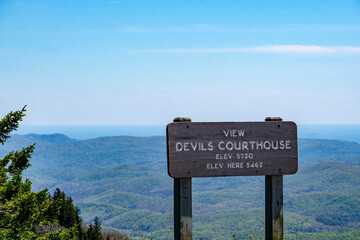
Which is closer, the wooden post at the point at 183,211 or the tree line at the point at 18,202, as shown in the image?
the wooden post at the point at 183,211

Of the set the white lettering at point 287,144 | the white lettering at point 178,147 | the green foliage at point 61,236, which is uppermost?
the white lettering at point 287,144

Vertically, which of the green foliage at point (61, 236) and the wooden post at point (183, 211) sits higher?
the wooden post at point (183, 211)

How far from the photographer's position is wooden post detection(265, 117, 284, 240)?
673 centimetres

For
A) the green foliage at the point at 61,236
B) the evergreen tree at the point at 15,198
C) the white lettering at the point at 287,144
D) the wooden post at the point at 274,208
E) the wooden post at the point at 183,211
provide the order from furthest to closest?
the green foliage at the point at 61,236 → the evergreen tree at the point at 15,198 → the white lettering at the point at 287,144 → the wooden post at the point at 274,208 → the wooden post at the point at 183,211

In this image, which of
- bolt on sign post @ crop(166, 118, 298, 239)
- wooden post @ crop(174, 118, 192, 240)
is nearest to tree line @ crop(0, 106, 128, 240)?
wooden post @ crop(174, 118, 192, 240)

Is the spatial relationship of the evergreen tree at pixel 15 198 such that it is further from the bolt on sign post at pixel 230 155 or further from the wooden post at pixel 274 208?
the wooden post at pixel 274 208

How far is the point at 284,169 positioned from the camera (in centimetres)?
676

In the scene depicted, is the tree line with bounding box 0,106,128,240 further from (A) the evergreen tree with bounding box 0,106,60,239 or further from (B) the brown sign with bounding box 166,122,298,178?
(B) the brown sign with bounding box 166,122,298,178

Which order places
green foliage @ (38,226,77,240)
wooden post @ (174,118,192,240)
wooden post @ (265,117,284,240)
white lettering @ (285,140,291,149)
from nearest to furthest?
wooden post @ (174,118,192,240), wooden post @ (265,117,284,240), white lettering @ (285,140,291,149), green foliage @ (38,226,77,240)

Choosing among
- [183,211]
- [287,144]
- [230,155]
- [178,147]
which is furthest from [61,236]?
[287,144]

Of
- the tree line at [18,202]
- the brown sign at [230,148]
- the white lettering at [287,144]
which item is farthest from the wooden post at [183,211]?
the tree line at [18,202]

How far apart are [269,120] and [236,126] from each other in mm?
691

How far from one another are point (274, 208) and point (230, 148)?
4.26 feet

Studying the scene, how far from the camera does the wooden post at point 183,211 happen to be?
6.12 metres
